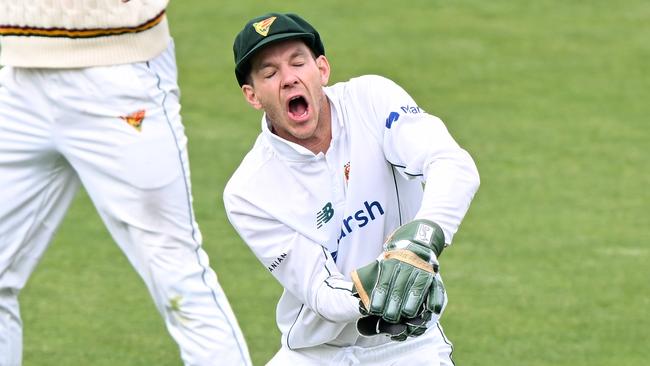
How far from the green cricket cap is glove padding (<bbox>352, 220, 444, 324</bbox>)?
90 centimetres

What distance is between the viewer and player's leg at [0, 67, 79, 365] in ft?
18.5

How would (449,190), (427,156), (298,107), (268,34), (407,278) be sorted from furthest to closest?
(298,107) < (268,34) < (427,156) < (449,190) < (407,278)

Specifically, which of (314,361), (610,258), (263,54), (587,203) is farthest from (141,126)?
(587,203)

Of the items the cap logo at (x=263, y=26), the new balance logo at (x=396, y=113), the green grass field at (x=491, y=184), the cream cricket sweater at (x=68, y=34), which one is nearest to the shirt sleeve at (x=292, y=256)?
the new balance logo at (x=396, y=113)

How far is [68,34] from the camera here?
564 centimetres

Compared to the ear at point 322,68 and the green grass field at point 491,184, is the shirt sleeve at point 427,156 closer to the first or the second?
the ear at point 322,68

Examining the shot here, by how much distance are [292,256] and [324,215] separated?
0.62 ft

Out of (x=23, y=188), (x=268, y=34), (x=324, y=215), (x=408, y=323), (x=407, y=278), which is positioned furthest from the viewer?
(x=23, y=188)

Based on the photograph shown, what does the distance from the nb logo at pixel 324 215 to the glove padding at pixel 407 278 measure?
76 cm

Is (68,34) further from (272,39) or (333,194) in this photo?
(333,194)

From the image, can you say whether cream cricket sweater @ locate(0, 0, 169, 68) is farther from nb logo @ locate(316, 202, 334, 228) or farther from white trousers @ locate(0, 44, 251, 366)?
nb logo @ locate(316, 202, 334, 228)

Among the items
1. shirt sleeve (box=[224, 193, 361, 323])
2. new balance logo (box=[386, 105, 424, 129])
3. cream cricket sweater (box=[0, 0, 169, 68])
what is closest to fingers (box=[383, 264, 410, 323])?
shirt sleeve (box=[224, 193, 361, 323])

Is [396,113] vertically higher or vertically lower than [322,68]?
lower

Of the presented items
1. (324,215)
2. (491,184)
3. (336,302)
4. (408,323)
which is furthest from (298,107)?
(491,184)
